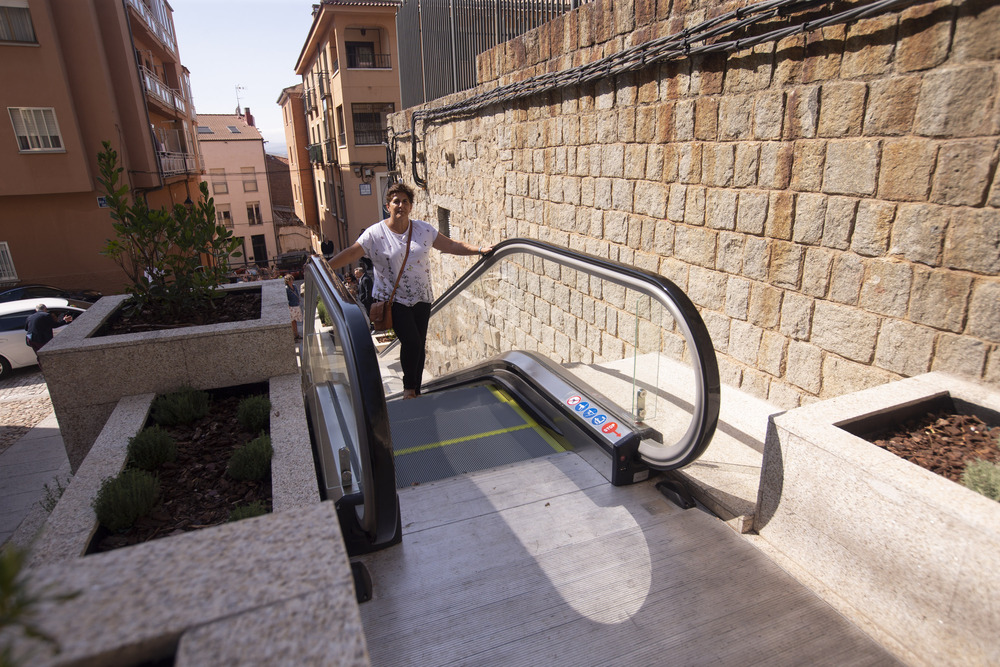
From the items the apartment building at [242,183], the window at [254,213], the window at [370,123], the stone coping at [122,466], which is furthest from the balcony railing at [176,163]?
the stone coping at [122,466]

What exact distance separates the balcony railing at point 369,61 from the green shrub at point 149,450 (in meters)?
25.0

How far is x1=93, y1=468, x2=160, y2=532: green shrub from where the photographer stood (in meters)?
2.38

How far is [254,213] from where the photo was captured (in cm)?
4022

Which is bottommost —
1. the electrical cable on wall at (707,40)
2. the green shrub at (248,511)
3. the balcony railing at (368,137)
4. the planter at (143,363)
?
the green shrub at (248,511)

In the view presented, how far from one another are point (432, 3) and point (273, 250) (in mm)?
34579

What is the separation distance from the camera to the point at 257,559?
1.14 meters

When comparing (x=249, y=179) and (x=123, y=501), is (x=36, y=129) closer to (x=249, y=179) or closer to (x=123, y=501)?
(x=123, y=501)

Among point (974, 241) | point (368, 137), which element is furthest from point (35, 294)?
point (368, 137)

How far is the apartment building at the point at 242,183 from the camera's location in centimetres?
3872

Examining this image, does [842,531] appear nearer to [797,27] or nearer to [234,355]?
[797,27]

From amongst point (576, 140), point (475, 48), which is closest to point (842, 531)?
point (576, 140)

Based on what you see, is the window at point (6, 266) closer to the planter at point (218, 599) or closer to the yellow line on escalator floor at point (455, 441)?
the yellow line on escalator floor at point (455, 441)

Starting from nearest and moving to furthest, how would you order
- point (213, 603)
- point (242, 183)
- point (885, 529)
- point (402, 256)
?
point (213, 603) < point (885, 529) < point (402, 256) < point (242, 183)

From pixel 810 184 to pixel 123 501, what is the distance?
3.92 m
